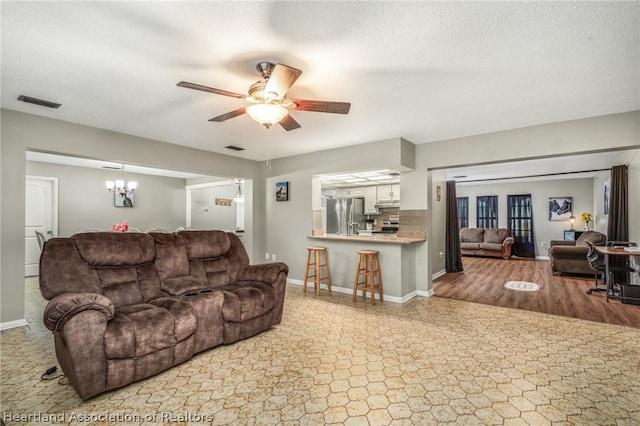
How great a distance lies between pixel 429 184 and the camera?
16.0 feet

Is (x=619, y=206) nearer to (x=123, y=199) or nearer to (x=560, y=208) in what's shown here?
(x=560, y=208)

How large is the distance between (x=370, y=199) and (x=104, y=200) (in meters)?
6.41

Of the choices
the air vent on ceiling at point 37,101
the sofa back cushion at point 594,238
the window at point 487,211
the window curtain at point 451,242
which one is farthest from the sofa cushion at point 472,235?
the air vent on ceiling at point 37,101

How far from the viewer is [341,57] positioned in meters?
2.28

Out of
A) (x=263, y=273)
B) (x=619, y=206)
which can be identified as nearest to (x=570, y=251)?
(x=619, y=206)

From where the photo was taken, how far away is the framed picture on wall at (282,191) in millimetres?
5766

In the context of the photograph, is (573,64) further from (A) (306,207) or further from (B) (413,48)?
(A) (306,207)

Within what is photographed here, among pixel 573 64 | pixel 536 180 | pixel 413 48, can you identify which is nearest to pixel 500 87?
pixel 573 64

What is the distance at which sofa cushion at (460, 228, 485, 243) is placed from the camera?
9.45 meters

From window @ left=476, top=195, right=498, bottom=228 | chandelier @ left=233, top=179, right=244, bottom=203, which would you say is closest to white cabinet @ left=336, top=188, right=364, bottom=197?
chandelier @ left=233, top=179, right=244, bottom=203

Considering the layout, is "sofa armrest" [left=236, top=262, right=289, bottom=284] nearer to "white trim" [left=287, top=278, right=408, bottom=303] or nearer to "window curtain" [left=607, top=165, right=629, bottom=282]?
"white trim" [left=287, top=278, right=408, bottom=303]

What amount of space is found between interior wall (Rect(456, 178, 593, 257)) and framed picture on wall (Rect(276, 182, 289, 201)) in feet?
22.6

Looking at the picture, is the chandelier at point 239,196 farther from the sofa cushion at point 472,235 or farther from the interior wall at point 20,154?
the sofa cushion at point 472,235

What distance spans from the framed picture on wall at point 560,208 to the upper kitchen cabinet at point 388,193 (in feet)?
15.7
